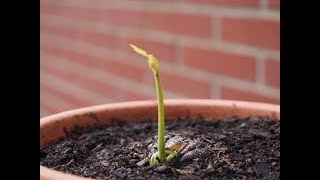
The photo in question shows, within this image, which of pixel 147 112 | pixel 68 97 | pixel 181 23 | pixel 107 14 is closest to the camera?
pixel 147 112

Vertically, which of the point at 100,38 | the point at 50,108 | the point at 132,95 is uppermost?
the point at 100,38

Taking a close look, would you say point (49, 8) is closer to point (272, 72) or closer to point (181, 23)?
point (181, 23)

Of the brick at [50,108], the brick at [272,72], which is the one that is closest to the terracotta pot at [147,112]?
the brick at [272,72]

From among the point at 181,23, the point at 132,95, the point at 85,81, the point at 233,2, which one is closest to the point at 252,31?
the point at 233,2

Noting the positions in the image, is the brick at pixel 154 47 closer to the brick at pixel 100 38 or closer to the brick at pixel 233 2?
the brick at pixel 100 38

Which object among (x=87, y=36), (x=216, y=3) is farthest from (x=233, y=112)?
(x=87, y=36)

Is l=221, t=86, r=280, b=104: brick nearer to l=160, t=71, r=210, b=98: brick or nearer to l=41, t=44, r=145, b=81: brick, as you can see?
l=160, t=71, r=210, b=98: brick
